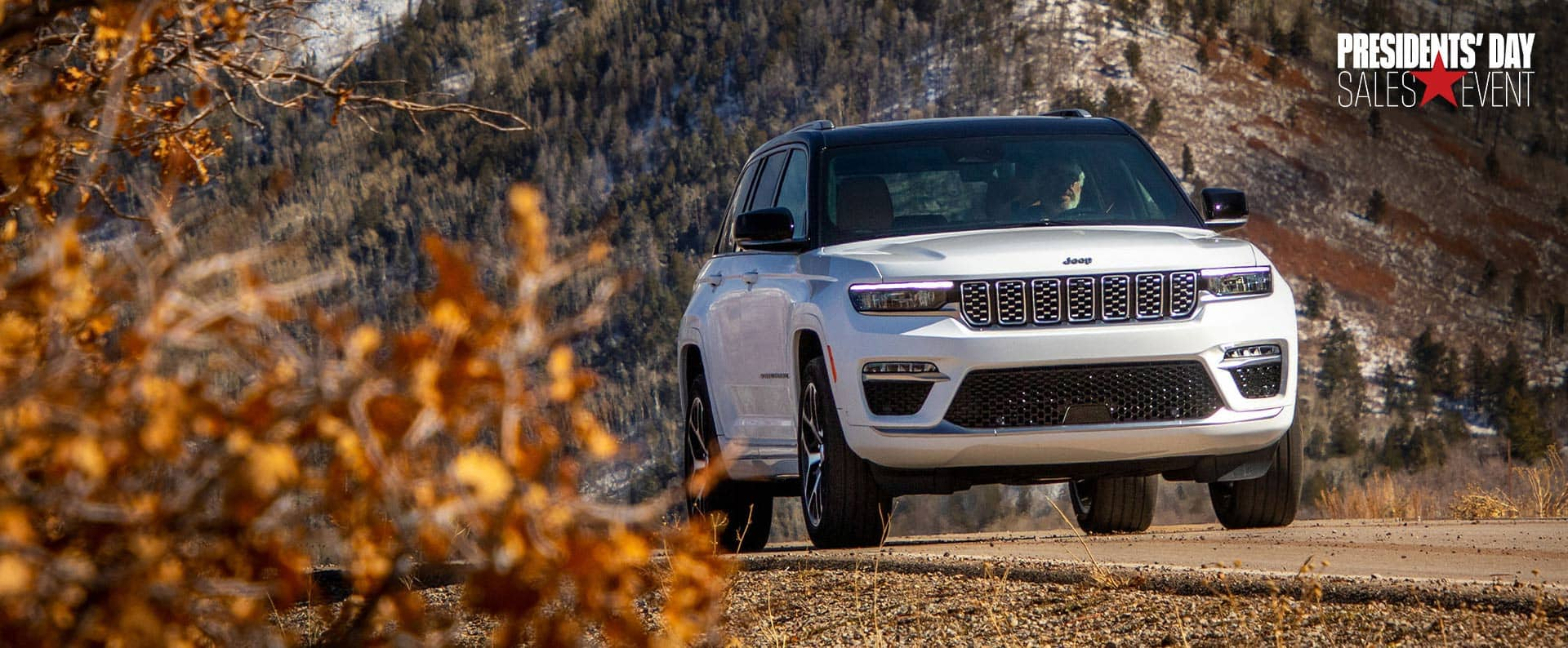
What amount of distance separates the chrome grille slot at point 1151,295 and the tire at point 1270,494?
1.02m

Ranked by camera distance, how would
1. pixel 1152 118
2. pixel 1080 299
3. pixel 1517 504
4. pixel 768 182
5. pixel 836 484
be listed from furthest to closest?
pixel 1152 118 < pixel 1517 504 < pixel 768 182 < pixel 836 484 < pixel 1080 299

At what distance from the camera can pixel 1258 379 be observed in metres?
7.67

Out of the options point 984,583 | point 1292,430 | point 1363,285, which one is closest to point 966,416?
point 984,583

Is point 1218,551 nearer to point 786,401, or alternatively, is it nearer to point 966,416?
point 966,416

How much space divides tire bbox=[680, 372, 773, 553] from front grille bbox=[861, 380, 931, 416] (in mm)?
1959

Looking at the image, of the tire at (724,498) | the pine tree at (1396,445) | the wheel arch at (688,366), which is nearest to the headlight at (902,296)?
the tire at (724,498)

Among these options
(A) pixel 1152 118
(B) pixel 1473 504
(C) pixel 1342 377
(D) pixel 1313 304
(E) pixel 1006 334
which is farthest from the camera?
(A) pixel 1152 118

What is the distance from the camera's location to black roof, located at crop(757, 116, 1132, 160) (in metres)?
8.95

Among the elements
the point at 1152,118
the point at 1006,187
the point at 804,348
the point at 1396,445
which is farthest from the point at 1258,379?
the point at 1152,118

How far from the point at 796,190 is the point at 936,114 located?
215 feet

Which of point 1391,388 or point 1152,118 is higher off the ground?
point 1152,118

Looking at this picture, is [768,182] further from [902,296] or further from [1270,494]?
[1270,494]

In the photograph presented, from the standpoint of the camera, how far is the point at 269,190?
3.01 meters

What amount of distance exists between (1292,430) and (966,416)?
5.66ft
